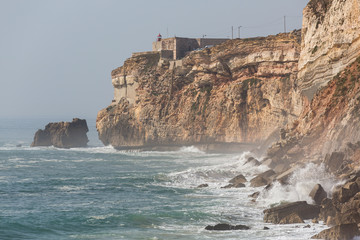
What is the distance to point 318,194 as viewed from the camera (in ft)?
105

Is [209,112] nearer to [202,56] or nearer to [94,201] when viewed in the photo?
[202,56]

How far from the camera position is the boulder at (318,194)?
31.8 meters

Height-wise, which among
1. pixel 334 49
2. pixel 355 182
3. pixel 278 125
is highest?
pixel 334 49

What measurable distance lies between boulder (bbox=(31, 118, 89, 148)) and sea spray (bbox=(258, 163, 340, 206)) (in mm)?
65876

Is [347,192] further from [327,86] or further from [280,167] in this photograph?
[327,86]

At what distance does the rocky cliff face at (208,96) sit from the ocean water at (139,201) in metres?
8.75

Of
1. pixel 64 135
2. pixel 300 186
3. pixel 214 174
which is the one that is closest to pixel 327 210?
pixel 300 186

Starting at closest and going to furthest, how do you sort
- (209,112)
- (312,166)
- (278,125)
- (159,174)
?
(312,166) < (159,174) < (278,125) < (209,112)

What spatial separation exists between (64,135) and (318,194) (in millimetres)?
72740

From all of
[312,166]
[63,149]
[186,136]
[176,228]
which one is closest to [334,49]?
[312,166]

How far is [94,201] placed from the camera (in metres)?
40.3

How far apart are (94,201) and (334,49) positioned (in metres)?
21.1

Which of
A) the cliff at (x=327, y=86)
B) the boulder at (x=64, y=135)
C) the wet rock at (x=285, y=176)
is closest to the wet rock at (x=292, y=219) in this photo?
the wet rock at (x=285, y=176)

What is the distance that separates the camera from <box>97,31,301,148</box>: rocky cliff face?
6731 centimetres
